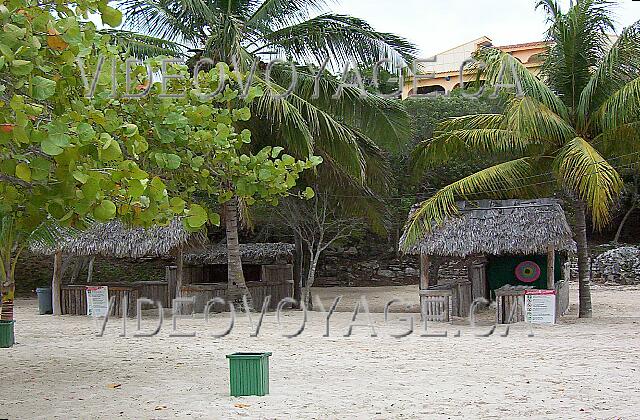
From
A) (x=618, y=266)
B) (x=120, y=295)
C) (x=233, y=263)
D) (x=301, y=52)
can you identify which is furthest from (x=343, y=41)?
(x=618, y=266)

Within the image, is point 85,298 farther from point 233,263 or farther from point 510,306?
point 510,306

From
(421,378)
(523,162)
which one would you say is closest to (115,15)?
(421,378)

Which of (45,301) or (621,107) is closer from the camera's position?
(621,107)

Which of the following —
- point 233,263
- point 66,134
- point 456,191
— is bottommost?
point 233,263

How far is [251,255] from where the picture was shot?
19125 mm

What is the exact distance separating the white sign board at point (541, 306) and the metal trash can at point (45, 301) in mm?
9747

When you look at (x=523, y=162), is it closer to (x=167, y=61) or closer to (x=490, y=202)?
(x=490, y=202)

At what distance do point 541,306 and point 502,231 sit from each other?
5.78 ft

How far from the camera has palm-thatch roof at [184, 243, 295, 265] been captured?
18969 mm

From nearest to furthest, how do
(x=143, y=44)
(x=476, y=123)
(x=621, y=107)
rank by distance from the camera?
(x=621, y=107) → (x=143, y=44) → (x=476, y=123)

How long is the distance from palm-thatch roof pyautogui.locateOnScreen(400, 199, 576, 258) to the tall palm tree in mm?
1838

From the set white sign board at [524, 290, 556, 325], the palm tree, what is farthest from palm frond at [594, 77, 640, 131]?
white sign board at [524, 290, 556, 325]

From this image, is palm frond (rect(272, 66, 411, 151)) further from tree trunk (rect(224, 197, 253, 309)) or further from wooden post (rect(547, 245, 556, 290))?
wooden post (rect(547, 245, 556, 290))

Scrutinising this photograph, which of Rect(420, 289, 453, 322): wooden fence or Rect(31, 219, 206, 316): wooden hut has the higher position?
Rect(31, 219, 206, 316): wooden hut
